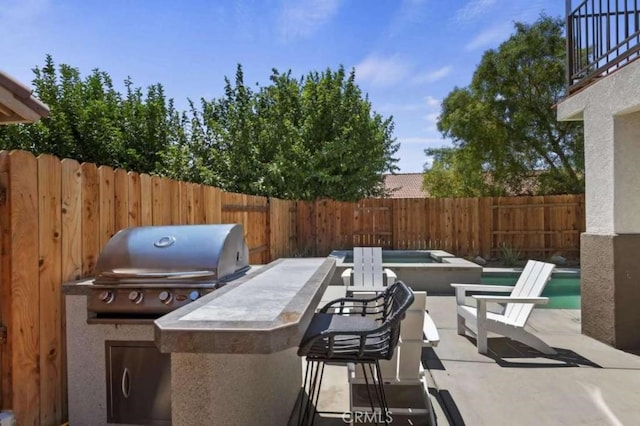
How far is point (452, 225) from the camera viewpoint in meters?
12.0

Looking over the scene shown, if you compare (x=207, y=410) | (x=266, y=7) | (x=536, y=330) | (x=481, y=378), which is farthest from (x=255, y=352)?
(x=266, y=7)

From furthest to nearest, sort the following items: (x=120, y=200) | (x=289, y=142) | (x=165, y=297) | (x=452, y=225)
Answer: (x=289, y=142) → (x=452, y=225) → (x=120, y=200) → (x=165, y=297)

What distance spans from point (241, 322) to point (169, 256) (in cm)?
124

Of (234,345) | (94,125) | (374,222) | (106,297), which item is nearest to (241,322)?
(234,345)

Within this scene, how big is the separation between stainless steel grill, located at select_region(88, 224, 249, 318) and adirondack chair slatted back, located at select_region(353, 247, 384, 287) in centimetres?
378

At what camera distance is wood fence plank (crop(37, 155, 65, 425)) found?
7.81 feet

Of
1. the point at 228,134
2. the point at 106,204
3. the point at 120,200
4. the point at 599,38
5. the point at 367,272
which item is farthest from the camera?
the point at 228,134

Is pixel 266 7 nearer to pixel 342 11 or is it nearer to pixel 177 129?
pixel 342 11

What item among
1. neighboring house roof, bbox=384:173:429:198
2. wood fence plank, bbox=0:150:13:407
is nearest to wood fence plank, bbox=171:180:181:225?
wood fence plank, bbox=0:150:13:407

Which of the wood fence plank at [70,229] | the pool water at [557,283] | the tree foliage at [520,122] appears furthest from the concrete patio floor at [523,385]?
Result: the tree foliage at [520,122]

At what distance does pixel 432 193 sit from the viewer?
19.7 metres

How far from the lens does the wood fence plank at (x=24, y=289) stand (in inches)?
87.7

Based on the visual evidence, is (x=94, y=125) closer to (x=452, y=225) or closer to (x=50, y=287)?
(x=50, y=287)

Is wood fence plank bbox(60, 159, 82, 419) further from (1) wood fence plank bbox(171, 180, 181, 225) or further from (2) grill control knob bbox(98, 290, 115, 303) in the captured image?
(1) wood fence plank bbox(171, 180, 181, 225)
